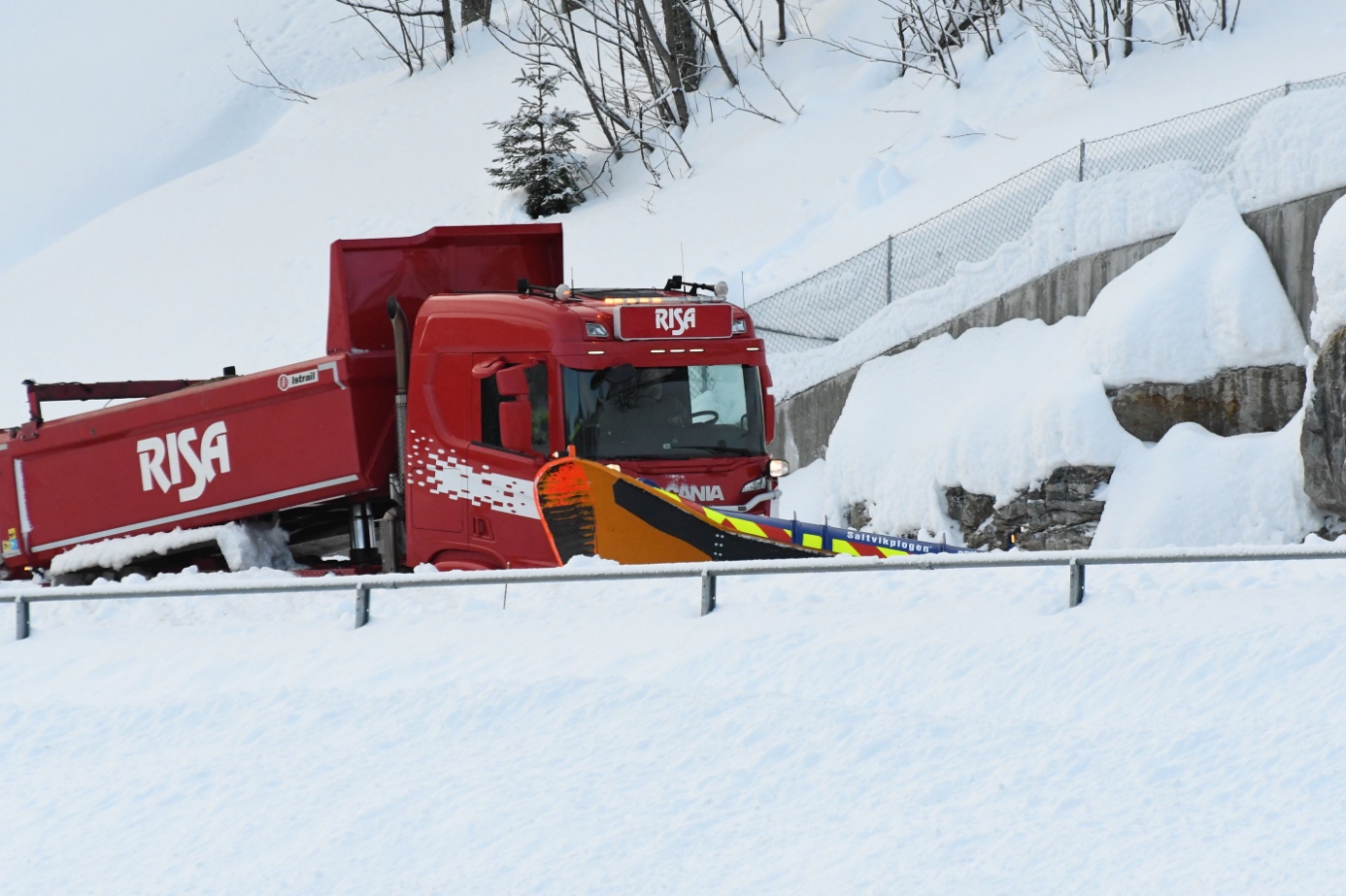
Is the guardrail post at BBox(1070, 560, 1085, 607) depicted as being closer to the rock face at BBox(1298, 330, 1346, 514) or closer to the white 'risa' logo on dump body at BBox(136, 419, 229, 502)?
the rock face at BBox(1298, 330, 1346, 514)

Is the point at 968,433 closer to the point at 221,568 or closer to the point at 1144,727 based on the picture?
the point at 221,568

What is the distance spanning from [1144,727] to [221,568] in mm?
8200

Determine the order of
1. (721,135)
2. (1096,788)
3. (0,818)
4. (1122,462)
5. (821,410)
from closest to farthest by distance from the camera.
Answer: (1096,788), (0,818), (1122,462), (821,410), (721,135)

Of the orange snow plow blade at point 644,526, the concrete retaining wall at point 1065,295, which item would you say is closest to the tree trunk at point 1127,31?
the concrete retaining wall at point 1065,295

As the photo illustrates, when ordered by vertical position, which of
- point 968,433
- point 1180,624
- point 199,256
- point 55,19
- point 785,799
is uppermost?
point 55,19

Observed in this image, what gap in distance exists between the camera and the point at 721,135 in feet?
101

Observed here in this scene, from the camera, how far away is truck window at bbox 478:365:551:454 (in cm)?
1044

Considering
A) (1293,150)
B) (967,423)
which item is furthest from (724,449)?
(1293,150)

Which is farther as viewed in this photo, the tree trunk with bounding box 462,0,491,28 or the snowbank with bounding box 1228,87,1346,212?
the tree trunk with bounding box 462,0,491,28

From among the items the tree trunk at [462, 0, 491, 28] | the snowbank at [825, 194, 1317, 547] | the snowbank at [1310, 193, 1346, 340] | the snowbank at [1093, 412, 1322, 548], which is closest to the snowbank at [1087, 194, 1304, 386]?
the snowbank at [825, 194, 1317, 547]

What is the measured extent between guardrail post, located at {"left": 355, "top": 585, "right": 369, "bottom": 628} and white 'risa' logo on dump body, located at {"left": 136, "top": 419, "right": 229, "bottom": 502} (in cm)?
349

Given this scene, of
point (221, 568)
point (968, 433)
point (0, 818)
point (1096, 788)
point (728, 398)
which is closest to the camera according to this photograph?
point (1096, 788)

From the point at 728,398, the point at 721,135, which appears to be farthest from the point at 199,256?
the point at 728,398

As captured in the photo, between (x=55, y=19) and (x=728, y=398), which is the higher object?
(x=55, y=19)
